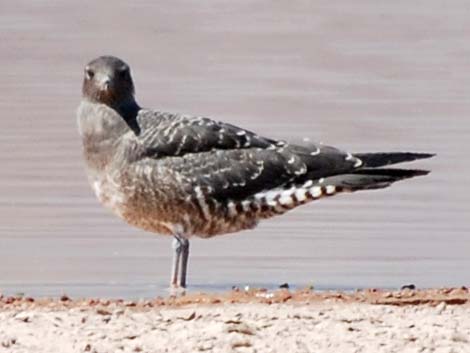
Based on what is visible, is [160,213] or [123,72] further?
[123,72]

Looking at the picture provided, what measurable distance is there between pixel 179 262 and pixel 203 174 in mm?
570

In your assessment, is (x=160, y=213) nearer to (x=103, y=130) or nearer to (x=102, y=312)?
(x=103, y=130)

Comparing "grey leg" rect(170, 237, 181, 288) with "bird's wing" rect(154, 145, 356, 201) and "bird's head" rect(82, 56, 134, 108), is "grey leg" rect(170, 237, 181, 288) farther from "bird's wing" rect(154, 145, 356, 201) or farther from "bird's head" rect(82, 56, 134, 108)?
"bird's head" rect(82, 56, 134, 108)

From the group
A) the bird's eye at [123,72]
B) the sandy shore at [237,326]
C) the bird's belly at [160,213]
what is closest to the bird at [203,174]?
the bird's belly at [160,213]

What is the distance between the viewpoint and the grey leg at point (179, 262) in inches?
470

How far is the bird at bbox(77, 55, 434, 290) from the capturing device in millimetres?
12211

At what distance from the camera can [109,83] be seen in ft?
41.5

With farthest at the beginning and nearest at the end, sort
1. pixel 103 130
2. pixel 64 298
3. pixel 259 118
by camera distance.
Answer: pixel 259 118
pixel 103 130
pixel 64 298

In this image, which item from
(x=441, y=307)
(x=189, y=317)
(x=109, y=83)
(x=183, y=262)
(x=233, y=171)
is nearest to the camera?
(x=189, y=317)

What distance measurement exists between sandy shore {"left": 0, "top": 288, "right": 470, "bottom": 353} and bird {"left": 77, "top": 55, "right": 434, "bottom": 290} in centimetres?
198

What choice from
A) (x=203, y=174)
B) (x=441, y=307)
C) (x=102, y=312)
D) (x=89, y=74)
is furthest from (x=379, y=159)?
(x=102, y=312)

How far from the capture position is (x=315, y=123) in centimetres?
1620

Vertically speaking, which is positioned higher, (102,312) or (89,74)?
(89,74)

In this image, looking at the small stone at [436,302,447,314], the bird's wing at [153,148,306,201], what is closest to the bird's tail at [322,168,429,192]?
the bird's wing at [153,148,306,201]
